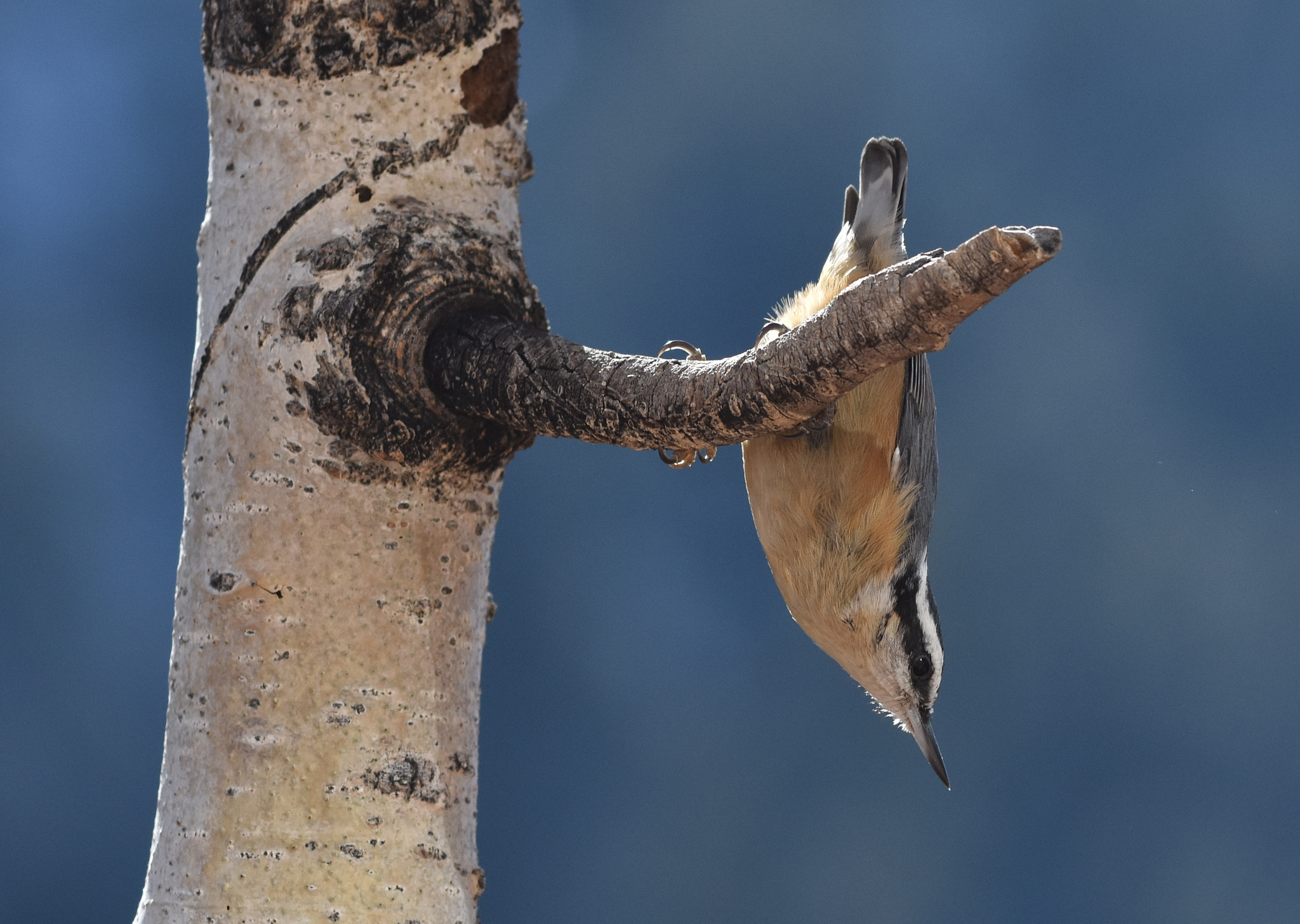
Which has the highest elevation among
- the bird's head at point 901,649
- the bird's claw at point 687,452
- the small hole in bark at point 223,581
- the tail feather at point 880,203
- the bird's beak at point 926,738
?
the tail feather at point 880,203

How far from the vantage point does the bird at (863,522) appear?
1160 mm

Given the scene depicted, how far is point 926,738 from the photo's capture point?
4.45 ft

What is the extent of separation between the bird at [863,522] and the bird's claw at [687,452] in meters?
0.10

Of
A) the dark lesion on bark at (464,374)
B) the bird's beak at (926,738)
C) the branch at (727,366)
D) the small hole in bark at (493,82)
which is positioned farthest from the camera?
the bird's beak at (926,738)

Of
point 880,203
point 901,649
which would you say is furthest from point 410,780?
point 880,203

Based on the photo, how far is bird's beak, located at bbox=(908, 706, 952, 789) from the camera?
1.34 meters

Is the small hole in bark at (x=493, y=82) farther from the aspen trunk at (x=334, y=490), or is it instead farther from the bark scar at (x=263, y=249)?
the bark scar at (x=263, y=249)

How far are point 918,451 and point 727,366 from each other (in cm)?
49

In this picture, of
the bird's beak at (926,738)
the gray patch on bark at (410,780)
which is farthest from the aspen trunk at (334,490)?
the bird's beak at (926,738)

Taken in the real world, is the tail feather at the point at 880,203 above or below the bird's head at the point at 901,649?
above

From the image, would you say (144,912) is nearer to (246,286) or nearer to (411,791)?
(411,791)

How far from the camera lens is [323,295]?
3.18 ft

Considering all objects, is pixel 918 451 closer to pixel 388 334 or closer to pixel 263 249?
pixel 388 334

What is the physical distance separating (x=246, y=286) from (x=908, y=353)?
576 millimetres
